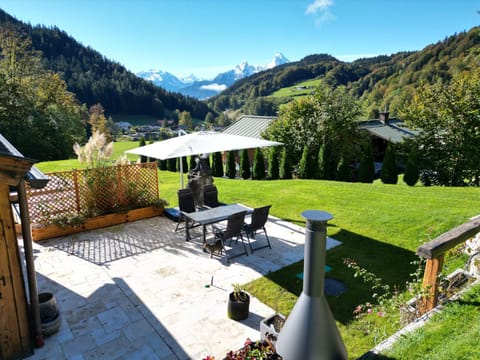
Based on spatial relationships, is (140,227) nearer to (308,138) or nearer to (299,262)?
(299,262)

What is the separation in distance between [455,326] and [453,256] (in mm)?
2573

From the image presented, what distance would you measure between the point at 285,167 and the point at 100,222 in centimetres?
1014

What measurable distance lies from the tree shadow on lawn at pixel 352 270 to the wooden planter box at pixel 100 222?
13.3ft

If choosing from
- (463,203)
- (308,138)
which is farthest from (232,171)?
(463,203)

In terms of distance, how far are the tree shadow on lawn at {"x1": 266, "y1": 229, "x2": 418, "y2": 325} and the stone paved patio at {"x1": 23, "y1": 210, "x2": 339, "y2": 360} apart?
1.13ft

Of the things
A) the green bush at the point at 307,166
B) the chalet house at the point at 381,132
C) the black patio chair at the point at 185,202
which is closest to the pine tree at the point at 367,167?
the green bush at the point at 307,166

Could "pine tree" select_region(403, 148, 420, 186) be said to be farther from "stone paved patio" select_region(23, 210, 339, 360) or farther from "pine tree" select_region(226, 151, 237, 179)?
"stone paved patio" select_region(23, 210, 339, 360)

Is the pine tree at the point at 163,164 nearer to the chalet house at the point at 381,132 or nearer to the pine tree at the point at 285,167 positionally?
the pine tree at the point at 285,167

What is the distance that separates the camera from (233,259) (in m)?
5.47

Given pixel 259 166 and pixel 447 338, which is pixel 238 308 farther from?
pixel 259 166

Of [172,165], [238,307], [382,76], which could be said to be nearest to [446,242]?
[238,307]

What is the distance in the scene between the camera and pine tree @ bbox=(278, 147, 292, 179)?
15.3 meters

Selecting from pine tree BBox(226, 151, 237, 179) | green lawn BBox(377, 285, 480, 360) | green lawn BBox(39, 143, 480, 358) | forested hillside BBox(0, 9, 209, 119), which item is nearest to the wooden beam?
green lawn BBox(377, 285, 480, 360)

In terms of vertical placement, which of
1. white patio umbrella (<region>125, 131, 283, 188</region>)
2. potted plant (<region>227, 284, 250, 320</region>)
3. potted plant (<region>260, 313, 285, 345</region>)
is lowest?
potted plant (<region>227, 284, 250, 320</region>)
